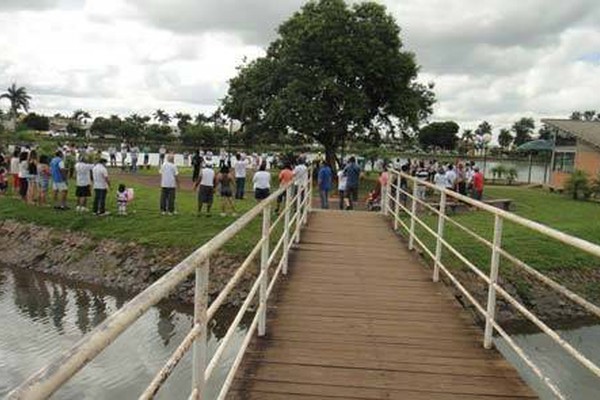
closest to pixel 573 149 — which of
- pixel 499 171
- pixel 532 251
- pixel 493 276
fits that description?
pixel 499 171

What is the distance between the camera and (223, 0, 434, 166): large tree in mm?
31531

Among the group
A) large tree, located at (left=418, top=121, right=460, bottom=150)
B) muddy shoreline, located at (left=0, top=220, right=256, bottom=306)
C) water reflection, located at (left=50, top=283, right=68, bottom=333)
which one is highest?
large tree, located at (left=418, top=121, right=460, bottom=150)

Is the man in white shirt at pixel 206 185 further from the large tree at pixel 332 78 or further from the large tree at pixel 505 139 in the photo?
the large tree at pixel 505 139

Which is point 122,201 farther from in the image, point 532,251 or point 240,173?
point 532,251

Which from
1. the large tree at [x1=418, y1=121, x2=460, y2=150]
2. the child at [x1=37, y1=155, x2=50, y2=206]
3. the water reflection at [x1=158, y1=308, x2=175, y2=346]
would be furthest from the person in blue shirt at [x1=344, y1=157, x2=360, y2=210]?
the large tree at [x1=418, y1=121, x2=460, y2=150]

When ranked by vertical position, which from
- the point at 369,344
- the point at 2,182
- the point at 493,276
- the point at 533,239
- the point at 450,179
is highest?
the point at 450,179

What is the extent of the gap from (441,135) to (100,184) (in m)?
97.2

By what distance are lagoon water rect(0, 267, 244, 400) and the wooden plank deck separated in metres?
2.11

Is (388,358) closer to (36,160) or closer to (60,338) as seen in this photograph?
(60,338)

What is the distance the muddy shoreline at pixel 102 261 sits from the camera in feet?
49.8

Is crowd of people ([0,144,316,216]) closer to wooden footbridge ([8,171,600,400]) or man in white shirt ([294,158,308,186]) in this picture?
man in white shirt ([294,158,308,186])

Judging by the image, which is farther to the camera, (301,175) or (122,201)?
(122,201)

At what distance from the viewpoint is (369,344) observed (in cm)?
546

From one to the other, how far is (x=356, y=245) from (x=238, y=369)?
5.81m
